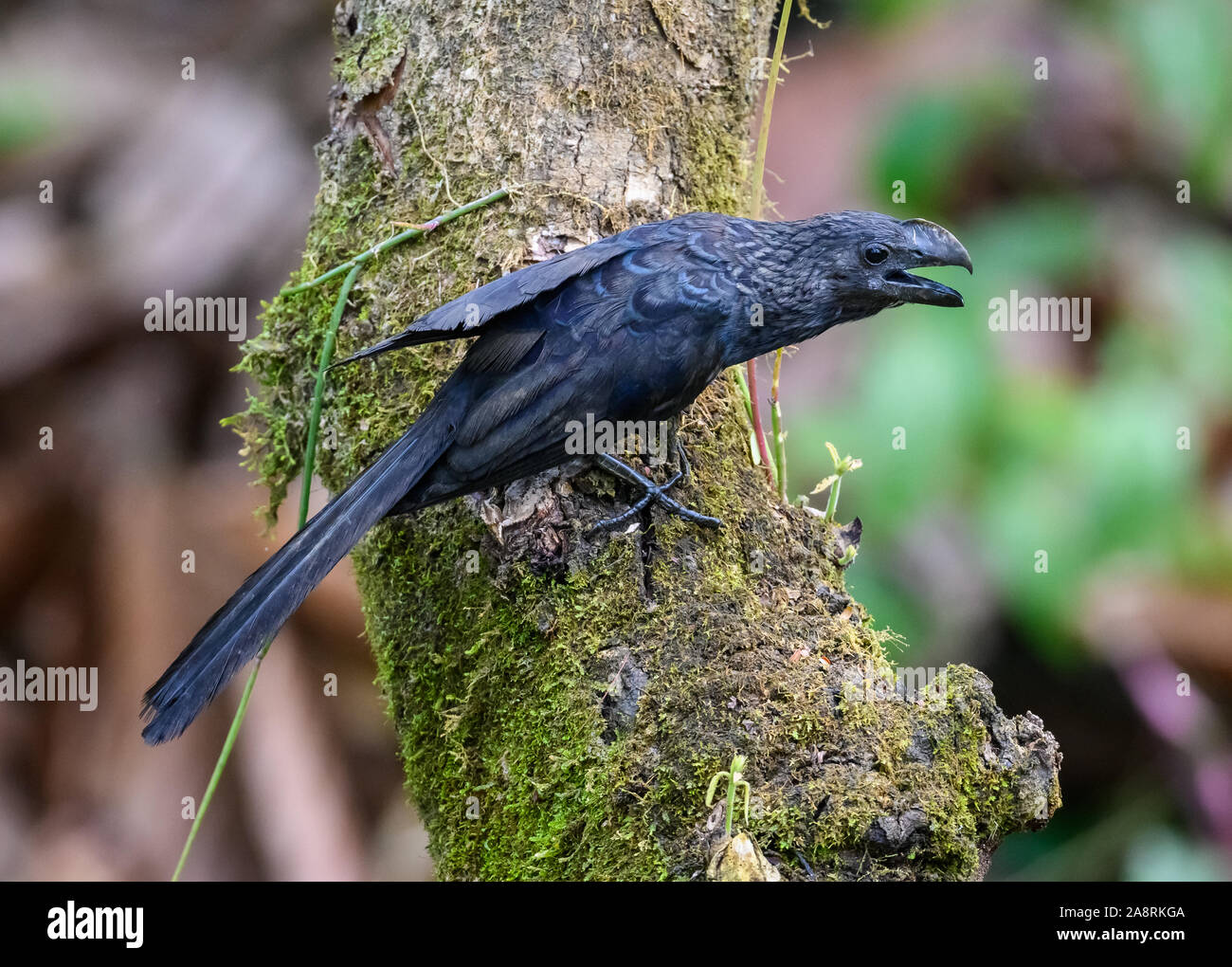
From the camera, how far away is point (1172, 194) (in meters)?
4.89

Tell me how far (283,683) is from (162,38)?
3.49 metres

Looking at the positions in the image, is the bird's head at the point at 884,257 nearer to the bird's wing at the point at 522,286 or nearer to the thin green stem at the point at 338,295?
the bird's wing at the point at 522,286

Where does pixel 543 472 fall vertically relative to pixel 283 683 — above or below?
above

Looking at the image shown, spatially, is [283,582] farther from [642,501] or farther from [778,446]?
[778,446]

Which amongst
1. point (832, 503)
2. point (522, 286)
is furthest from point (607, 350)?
point (832, 503)

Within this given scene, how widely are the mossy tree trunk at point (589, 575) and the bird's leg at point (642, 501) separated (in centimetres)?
4

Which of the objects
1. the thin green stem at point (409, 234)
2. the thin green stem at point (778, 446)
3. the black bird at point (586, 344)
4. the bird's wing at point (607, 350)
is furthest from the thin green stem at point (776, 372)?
the thin green stem at point (409, 234)

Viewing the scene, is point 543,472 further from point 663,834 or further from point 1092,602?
point 1092,602

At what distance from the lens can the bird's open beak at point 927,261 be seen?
2572 millimetres

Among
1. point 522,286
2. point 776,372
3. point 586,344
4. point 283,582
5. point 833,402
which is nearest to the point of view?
point 283,582

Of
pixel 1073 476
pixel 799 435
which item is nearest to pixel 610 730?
pixel 799 435

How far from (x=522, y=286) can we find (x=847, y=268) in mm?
850

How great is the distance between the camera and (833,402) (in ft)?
12.6
